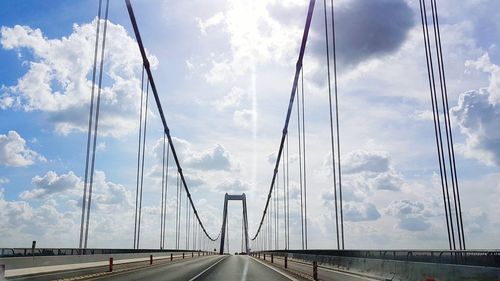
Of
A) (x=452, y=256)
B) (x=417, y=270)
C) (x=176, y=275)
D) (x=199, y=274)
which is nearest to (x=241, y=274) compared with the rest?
(x=199, y=274)

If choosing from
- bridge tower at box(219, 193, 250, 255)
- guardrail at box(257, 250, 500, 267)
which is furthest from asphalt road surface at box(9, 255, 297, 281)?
bridge tower at box(219, 193, 250, 255)

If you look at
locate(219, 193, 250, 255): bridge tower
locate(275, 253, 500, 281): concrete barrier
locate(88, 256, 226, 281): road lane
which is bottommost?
locate(88, 256, 226, 281): road lane

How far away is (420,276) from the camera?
16.3 meters

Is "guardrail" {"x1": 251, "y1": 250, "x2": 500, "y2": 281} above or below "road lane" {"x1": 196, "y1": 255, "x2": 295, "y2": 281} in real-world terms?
above

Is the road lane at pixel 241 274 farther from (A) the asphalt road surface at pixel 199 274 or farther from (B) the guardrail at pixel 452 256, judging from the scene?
(B) the guardrail at pixel 452 256

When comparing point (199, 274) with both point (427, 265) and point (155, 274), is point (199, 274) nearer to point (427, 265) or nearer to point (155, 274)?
point (155, 274)

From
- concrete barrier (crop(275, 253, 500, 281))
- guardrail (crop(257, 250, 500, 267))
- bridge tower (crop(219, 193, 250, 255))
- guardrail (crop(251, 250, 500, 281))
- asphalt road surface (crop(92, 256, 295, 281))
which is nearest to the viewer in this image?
concrete barrier (crop(275, 253, 500, 281))

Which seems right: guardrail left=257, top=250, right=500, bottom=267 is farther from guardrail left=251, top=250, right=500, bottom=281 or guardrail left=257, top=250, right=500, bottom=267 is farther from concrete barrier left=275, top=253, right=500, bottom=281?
concrete barrier left=275, top=253, right=500, bottom=281

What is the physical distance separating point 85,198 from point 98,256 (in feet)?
12.7

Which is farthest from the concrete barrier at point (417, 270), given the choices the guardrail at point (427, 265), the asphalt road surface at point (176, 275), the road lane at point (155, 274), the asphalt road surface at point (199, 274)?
the road lane at point (155, 274)

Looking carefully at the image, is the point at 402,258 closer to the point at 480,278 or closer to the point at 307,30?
the point at 480,278

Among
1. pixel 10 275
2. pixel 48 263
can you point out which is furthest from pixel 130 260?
pixel 10 275

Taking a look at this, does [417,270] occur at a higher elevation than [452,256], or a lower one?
lower

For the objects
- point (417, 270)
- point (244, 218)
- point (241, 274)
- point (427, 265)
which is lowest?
point (241, 274)
